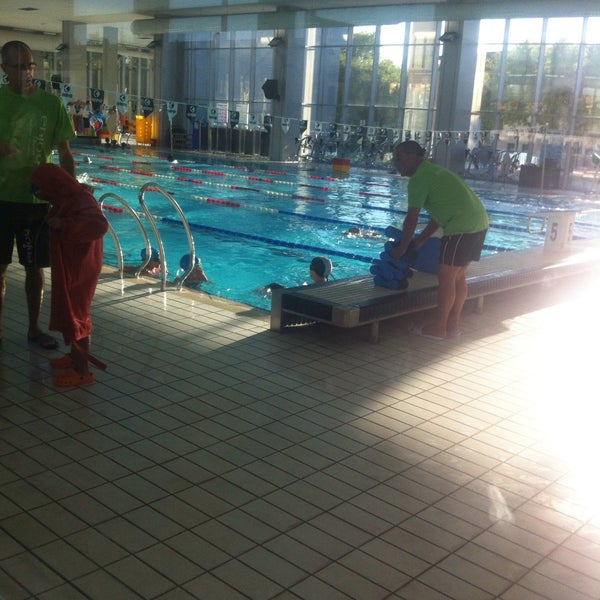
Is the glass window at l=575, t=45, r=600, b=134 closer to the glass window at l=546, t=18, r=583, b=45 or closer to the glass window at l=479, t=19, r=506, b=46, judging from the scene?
the glass window at l=546, t=18, r=583, b=45

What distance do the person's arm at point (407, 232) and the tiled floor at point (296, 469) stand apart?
1.95 ft

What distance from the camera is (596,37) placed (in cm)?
1988

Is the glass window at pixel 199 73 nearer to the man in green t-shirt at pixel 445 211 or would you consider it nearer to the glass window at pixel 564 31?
the glass window at pixel 564 31

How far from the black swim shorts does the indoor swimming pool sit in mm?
2476

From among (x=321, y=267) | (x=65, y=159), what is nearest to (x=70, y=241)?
(x=65, y=159)

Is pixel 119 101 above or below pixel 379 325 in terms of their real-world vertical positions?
above

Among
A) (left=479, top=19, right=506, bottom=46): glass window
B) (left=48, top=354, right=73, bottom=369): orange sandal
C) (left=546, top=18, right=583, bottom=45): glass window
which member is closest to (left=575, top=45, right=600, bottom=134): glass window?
(left=546, top=18, right=583, bottom=45): glass window

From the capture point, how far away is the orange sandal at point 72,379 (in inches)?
143

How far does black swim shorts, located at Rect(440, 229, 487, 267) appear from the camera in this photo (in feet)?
15.5

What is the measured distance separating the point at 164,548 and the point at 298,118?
904 inches

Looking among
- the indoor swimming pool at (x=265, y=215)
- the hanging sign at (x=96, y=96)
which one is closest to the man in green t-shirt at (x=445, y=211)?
the indoor swimming pool at (x=265, y=215)

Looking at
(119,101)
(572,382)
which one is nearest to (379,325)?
(572,382)

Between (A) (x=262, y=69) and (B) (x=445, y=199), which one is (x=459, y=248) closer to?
(B) (x=445, y=199)

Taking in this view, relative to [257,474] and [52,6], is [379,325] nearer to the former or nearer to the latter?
[257,474]
